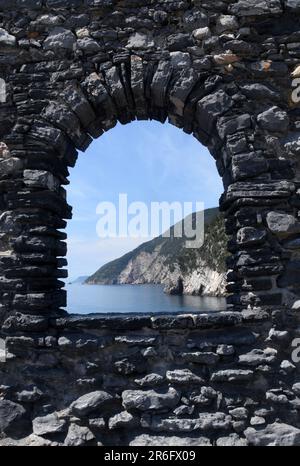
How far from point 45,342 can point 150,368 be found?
1087 mm

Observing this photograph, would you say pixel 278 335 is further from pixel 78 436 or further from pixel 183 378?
pixel 78 436

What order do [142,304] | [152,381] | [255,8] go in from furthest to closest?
1. [142,304]
2. [255,8]
3. [152,381]

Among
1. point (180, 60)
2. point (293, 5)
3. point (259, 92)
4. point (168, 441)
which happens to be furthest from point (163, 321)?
point (293, 5)

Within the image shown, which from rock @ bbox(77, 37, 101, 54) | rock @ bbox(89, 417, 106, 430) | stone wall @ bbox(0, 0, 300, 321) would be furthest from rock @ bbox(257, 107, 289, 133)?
rock @ bbox(89, 417, 106, 430)

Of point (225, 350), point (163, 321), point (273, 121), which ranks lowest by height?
point (225, 350)

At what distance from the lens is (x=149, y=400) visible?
3607mm

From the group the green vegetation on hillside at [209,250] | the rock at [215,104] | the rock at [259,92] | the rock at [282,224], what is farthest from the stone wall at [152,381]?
the green vegetation on hillside at [209,250]

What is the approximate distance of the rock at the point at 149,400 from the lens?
11.8ft

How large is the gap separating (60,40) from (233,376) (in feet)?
13.2

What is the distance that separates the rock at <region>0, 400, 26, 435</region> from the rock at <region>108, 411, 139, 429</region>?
2.91 feet

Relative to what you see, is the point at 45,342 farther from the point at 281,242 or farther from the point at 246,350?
the point at 281,242

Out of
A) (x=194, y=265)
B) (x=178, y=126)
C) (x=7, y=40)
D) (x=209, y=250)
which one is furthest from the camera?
(x=194, y=265)

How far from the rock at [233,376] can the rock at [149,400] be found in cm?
41

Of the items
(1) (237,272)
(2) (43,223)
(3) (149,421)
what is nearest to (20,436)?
(3) (149,421)
